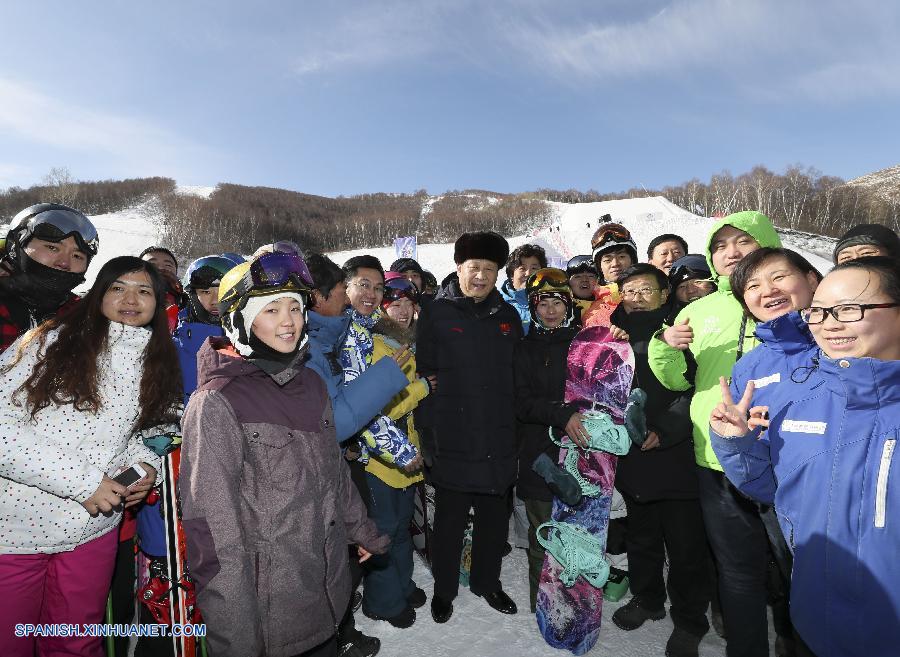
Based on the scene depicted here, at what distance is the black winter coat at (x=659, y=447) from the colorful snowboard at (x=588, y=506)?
128 millimetres

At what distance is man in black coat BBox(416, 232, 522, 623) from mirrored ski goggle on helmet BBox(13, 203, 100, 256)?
229 centimetres

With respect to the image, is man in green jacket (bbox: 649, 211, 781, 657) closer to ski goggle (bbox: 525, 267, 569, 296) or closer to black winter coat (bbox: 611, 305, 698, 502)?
black winter coat (bbox: 611, 305, 698, 502)

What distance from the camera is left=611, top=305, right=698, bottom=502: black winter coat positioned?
2957 mm

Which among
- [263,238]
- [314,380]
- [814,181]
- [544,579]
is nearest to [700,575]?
[544,579]

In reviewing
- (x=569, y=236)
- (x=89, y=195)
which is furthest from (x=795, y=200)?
(x=89, y=195)

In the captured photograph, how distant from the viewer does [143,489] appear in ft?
7.47

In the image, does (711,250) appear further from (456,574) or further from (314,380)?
(456,574)

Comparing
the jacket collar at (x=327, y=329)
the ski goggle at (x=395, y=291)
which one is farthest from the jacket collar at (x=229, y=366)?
the ski goggle at (x=395, y=291)

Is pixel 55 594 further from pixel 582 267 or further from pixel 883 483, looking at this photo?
pixel 582 267

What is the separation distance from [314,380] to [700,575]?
2.89m

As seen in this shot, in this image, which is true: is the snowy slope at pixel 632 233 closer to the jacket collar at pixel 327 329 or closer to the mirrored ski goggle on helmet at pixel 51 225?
the jacket collar at pixel 327 329

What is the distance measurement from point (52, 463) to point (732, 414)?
117 inches

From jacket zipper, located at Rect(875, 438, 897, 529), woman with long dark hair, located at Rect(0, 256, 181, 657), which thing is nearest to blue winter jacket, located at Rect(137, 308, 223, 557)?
woman with long dark hair, located at Rect(0, 256, 181, 657)

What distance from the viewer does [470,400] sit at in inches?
132
